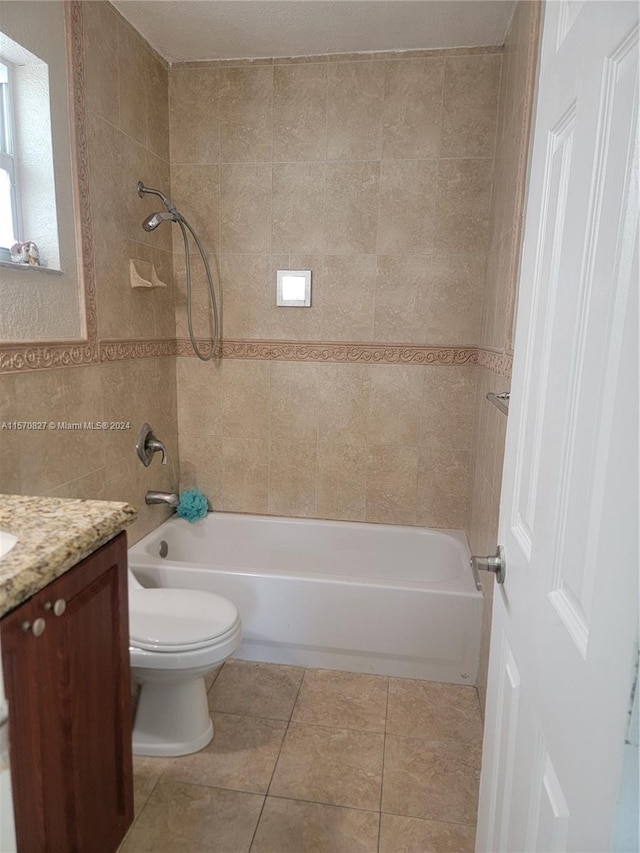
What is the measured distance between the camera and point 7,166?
5.39 ft

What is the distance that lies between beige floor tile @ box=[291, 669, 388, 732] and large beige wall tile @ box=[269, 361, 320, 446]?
1095 mm

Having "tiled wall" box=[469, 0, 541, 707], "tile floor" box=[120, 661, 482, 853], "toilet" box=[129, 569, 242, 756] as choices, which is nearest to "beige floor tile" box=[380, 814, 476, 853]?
"tile floor" box=[120, 661, 482, 853]

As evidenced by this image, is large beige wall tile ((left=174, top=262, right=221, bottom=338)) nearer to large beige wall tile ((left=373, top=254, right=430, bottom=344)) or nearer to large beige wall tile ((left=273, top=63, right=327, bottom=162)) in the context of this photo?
large beige wall tile ((left=273, top=63, right=327, bottom=162))

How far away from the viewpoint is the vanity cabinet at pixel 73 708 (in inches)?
34.0

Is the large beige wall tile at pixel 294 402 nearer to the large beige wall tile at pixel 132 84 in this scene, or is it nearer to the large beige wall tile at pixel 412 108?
the large beige wall tile at pixel 412 108

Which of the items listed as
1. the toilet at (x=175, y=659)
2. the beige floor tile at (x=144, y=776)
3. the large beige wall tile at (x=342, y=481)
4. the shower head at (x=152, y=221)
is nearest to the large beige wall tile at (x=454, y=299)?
the large beige wall tile at (x=342, y=481)

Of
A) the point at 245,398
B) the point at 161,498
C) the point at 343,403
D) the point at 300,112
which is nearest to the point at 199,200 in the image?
the point at 300,112

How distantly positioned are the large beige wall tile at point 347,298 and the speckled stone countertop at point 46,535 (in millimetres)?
1662

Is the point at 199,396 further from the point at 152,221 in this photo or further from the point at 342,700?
the point at 342,700

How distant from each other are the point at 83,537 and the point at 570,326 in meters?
0.88

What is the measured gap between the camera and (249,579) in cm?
219

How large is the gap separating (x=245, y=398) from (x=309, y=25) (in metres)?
1.61

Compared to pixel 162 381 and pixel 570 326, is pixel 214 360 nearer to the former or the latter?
pixel 162 381

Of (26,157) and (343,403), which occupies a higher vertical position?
(26,157)
